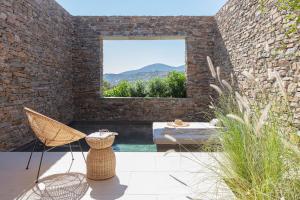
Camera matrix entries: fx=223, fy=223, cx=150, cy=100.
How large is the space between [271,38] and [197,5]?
6.09 m

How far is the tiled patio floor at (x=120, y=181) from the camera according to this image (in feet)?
6.82

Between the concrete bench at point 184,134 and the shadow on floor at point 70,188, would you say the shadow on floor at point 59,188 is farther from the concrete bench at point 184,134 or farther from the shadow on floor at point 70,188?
the concrete bench at point 184,134

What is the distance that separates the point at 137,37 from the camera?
24.8 ft

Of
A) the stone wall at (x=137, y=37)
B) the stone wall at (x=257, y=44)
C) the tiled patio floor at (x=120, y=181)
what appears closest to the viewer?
the tiled patio floor at (x=120, y=181)

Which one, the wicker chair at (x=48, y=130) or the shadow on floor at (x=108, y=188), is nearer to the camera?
the shadow on floor at (x=108, y=188)

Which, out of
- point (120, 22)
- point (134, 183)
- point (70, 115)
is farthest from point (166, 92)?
point (134, 183)

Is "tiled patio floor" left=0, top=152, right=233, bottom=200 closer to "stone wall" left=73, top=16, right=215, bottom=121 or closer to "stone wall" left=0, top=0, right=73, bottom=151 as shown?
"stone wall" left=0, top=0, right=73, bottom=151

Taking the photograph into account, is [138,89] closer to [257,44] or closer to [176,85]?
[176,85]

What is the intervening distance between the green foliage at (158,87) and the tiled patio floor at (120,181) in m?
5.13

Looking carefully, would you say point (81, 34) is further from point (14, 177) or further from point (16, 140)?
point (14, 177)

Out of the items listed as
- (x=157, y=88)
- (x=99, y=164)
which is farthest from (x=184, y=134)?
(x=157, y=88)

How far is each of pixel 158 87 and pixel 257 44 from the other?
13.9ft

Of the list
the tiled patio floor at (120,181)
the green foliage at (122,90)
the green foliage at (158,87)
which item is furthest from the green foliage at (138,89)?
the tiled patio floor at (120,181)

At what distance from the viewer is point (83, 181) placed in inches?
94.7
